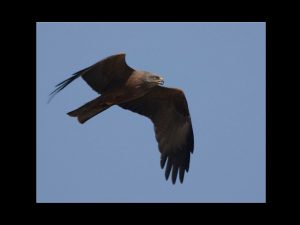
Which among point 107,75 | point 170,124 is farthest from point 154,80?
point 170,124

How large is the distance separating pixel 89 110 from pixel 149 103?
5.36ft

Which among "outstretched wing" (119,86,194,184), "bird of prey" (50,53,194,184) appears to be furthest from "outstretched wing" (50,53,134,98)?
"outstretched wing" (119,86,194,184)

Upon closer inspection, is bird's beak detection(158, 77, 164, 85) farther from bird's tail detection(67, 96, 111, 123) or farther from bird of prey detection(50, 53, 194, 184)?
bird's tail detection(67, 96, 111, 123)

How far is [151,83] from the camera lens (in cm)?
1068

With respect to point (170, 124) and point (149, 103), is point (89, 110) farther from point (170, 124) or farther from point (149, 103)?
point (170, 124)

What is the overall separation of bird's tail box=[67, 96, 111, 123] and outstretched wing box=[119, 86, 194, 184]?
1.06m

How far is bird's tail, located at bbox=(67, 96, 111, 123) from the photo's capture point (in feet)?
35.2

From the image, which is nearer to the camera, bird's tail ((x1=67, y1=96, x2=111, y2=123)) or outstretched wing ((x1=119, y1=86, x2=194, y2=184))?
bird's tail ((x1=67, y1=96, x2=111, y2=123))
